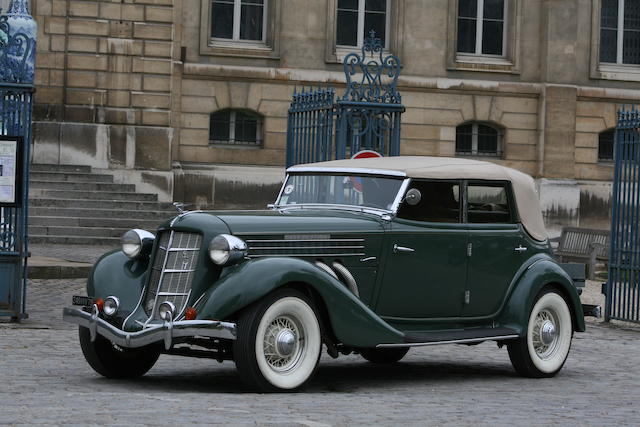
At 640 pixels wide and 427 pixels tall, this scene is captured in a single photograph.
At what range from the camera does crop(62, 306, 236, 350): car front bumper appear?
347 inches

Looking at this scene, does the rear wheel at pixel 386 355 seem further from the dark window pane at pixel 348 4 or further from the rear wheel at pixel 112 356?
the dark window pane at pixel 348 4

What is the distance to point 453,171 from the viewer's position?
10.6 m

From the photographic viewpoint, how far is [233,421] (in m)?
7.74

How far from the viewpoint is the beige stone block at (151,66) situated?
28.5 m

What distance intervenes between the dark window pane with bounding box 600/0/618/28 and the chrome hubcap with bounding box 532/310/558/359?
23006 mm

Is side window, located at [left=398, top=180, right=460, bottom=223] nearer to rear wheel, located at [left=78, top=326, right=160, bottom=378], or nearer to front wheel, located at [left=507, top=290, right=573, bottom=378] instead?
front wheel, located at [left=507, top=290, right=573, bottom=378]

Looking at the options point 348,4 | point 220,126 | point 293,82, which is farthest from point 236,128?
point 348,4

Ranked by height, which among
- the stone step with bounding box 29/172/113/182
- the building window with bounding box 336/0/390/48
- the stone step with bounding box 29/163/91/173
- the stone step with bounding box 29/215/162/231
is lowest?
the stone step with bounding box 29/215/162/231

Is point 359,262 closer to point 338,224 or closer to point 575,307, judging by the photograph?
point 338,224

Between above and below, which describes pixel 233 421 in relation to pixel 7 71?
below

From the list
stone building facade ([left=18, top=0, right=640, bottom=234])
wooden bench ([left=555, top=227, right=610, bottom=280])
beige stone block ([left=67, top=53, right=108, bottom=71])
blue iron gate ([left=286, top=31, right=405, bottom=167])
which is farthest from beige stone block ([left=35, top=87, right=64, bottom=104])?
blue iron gate ([left=286, top=31, right=405, bottom=167])

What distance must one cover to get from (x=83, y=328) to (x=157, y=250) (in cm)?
81

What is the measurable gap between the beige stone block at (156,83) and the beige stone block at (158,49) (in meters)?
0.44

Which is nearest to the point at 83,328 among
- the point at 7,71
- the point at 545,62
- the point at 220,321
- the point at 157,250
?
the point at 157,250
